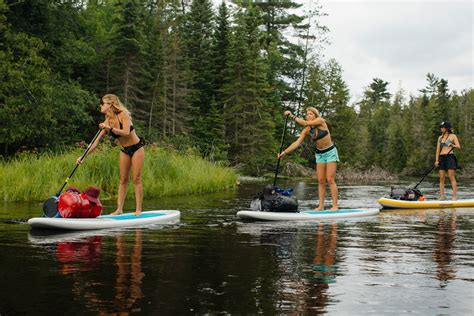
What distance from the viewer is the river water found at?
4258 millimetres

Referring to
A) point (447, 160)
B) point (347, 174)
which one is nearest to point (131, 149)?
point (447, 160)

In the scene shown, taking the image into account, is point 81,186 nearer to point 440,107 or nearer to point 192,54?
point 192,54

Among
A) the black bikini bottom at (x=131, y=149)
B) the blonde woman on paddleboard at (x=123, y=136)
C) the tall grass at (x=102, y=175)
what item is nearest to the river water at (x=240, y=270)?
the blonde woman on paddleboard at (x=123, y=136)

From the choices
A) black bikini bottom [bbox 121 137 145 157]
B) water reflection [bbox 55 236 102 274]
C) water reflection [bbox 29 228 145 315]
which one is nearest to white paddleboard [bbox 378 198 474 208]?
black bikini bottom [bbox 121 137 145 157]

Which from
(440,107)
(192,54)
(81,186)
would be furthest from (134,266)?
(440,107)

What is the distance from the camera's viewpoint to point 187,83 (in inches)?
1801

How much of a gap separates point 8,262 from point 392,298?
12.1 ft

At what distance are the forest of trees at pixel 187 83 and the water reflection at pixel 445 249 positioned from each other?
16342 millimetres

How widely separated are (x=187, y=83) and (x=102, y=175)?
31173 mm

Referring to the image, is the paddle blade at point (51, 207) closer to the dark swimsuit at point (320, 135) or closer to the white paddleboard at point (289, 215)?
the white paddleboard at point (289, 215)

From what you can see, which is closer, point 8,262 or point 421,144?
point 8,262

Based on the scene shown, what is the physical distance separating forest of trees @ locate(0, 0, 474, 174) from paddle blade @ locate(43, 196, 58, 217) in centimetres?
1371

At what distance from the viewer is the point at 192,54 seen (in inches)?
1901

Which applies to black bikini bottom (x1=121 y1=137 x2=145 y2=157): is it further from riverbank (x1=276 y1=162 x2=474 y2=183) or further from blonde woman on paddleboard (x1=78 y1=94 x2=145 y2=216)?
riverbank (x1=276 y1=162 x2=474 y2=183)
